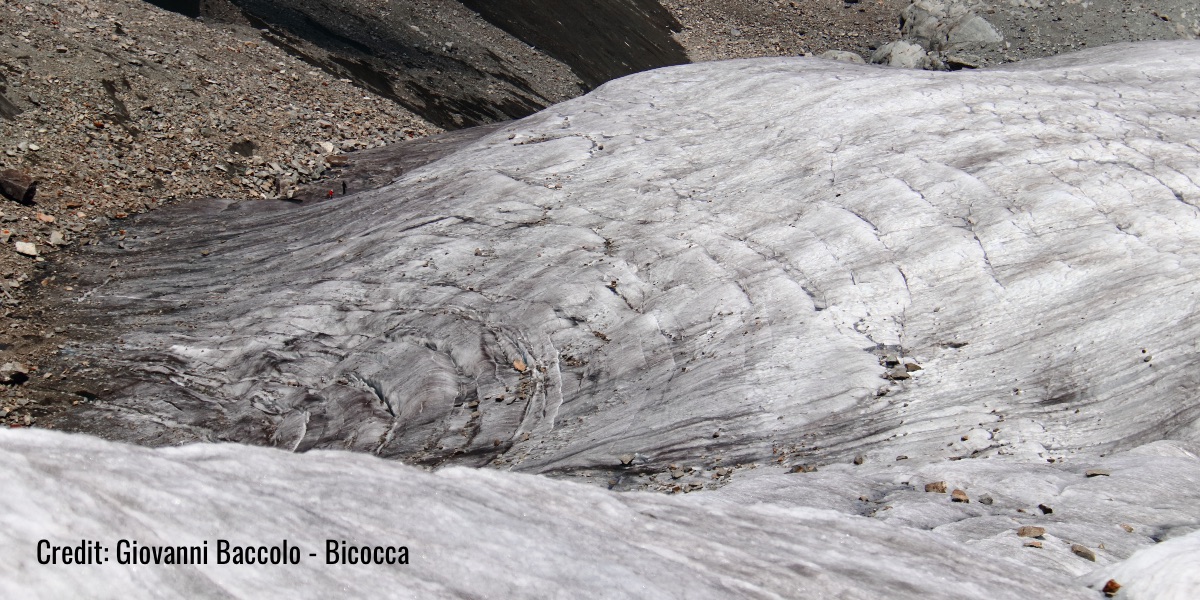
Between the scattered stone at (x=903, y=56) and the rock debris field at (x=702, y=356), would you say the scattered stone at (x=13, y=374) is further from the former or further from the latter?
the scattered stone at (x=903, y=56)

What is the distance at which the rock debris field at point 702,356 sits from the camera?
6488mm

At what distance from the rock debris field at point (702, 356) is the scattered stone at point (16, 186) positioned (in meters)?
1.99

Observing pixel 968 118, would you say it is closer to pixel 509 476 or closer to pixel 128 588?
pixel 509 476

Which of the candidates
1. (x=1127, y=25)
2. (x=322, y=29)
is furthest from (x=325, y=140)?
(x=1127, y=25)

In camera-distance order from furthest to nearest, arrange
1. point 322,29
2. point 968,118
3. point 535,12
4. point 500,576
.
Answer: point 535,12 → point 322,29 → point 968,118 → point 500,576

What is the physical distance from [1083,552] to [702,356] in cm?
553

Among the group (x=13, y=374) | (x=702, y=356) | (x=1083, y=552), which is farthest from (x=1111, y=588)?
(x=13, y=374)

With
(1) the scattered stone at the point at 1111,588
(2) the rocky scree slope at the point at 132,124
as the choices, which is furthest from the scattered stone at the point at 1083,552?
(2) the rocky scree slope at the point at 132,124

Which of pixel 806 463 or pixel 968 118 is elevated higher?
pixel 968 118

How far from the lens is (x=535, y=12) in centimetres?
3753

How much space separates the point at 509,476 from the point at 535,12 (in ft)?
108

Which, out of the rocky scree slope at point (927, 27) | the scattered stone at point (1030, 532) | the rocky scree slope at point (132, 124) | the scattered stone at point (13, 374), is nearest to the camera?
the scattered stone at point (1030, 532)

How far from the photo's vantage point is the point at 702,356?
40.0ft

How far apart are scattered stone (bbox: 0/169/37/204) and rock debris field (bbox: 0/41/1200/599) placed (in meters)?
1.99
